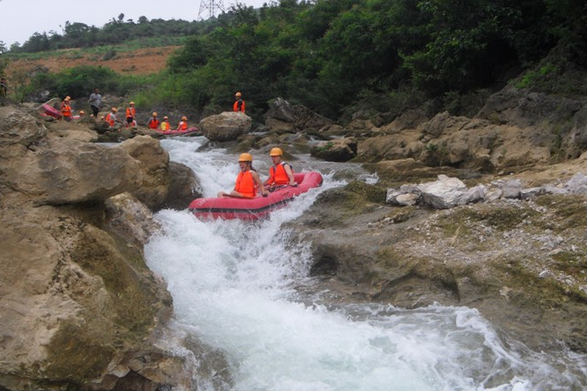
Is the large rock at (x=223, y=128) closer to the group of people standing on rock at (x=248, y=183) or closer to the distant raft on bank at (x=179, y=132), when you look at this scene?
the distant raft on bank at (x=179, y=132)

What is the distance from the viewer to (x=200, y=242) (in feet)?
27.0

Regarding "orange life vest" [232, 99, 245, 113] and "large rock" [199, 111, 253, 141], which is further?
"orange life vest" [232, 99, 245, 113]

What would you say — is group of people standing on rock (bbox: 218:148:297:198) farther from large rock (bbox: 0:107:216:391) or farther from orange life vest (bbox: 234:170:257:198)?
large rock (bbox: 0:107:216:391)

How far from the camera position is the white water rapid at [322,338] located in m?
4.65

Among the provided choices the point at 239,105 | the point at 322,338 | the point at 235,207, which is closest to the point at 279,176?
the point at 235,207

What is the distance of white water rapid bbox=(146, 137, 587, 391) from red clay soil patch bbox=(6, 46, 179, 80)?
1620 inches

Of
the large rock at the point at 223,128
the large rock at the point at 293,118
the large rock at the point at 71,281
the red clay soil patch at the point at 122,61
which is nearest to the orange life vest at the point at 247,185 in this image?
the large rock at the point at 71,281

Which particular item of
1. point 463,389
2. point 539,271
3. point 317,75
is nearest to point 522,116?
point 539,271

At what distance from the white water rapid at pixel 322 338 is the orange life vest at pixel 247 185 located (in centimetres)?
187

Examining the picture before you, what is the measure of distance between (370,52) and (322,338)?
17318 millimetres

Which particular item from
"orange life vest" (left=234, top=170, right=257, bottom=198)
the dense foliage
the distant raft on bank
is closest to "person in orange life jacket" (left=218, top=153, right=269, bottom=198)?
"orange life vest" (left=234, top=170, right=257, bottom=198)

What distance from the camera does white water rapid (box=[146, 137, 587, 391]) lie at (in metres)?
4.65

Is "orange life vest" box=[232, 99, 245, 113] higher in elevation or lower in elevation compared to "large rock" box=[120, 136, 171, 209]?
lower

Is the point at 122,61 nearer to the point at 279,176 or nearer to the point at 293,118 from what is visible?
the point at 293,118
